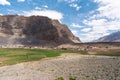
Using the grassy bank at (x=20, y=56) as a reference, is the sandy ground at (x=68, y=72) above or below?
below

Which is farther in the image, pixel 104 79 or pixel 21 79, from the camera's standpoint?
pixel 21 79

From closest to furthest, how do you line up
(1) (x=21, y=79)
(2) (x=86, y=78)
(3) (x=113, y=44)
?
1. (2) (x=86, y=78)
2. (1) (x=21, y=79)
3. (3) (x=113, y=44)

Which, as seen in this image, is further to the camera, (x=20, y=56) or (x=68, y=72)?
(x=20, y=56)

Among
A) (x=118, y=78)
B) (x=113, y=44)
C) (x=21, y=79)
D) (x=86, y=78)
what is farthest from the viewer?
(x=113, y=44)

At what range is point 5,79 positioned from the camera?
34.6 meters

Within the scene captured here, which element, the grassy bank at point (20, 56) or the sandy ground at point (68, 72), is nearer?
the sandy ground at point (68, 72)

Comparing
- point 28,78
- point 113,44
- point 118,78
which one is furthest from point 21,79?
point 113,44

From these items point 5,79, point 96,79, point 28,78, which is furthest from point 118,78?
point 5,79

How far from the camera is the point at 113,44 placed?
161375 millimetres

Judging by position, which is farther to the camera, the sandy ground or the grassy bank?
the grassy bank

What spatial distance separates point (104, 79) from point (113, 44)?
136m

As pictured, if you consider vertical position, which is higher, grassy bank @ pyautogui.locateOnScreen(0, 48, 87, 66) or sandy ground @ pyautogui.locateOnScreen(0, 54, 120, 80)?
grassy bank @ pyautogui.locateOnScreen(0, 48, 87, 66)

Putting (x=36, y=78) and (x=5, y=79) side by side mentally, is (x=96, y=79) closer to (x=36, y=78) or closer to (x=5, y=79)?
(x=36, y=78)

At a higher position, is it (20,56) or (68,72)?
(20,56)
